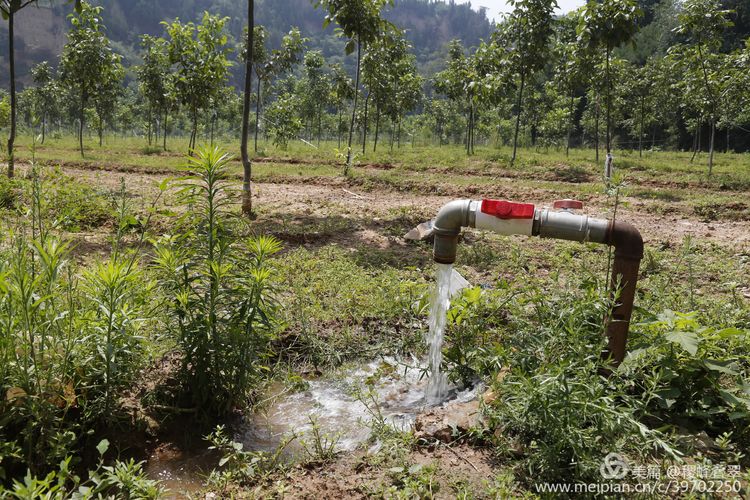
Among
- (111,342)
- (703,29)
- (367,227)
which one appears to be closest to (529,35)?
(703,29)

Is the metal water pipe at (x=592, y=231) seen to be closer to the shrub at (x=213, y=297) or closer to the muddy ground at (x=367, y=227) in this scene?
the muddy ground at (x=367, y=227)

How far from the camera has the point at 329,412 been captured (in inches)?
141

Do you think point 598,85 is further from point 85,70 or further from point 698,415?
point 698,415

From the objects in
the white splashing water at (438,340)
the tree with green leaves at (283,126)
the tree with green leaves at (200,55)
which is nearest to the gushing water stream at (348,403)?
the white splashing water at (438,340)

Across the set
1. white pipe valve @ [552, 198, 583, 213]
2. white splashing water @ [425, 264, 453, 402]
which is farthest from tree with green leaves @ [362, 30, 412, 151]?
white pipe valve @ [552, 198, 583, 213]

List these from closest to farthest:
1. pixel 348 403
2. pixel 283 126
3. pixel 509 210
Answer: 1. pixel 509 210
2. pixel 348 403
3. pixel 283 126

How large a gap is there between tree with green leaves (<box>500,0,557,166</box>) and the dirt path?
672 centimetres

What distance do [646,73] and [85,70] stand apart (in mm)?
29681

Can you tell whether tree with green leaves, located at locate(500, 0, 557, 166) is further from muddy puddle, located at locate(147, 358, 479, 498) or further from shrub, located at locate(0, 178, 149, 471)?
shrub, located at locate(0, 178, 149, 471)

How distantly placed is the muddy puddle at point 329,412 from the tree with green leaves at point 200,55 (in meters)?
5.52

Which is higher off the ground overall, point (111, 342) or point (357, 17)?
point (357, 17)

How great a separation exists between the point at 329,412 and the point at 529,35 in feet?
58.2

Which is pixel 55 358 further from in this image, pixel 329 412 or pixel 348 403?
pixel 348 403

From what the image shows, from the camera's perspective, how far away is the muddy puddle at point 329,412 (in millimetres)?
2926
